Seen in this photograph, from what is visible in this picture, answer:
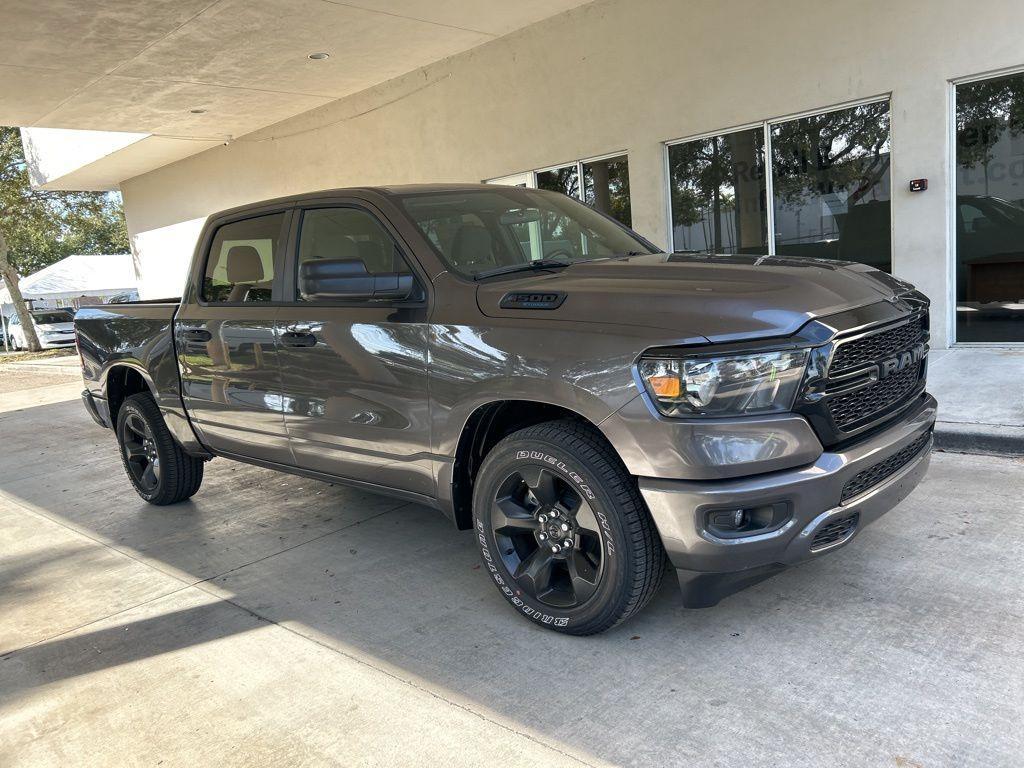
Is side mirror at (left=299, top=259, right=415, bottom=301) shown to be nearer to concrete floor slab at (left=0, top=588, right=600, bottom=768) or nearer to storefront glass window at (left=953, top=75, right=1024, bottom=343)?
concrete floor slab at (left=0, top=588, right=600, bottom=768)

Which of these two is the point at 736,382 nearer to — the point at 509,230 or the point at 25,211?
the point at 509,230

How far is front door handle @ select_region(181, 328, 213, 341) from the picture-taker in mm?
4595

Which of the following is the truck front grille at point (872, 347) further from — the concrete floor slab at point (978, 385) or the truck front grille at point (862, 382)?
the concrete floor slab at point (978, 385)

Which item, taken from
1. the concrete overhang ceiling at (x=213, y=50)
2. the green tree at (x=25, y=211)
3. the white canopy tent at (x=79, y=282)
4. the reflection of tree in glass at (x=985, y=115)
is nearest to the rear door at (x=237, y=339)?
the concrete overhang ceiling at (x=213, y=50)

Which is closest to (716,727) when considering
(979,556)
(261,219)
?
(979,556)

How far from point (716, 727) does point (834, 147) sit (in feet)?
25.6

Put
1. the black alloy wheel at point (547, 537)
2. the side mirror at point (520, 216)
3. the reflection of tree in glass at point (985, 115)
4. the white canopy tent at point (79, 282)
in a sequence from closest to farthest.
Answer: the black alloy wheel at point (547, 537), the side mirror at point (520, 216), the reflection of tree in glass at point (985, 115), the white canopy tent at point (79, 282)

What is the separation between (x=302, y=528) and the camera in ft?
16.0

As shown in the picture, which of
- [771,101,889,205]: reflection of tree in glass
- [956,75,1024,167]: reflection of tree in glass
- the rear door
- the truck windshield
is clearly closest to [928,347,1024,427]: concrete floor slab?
[956,75,1024,167]: reflection of tree in glass

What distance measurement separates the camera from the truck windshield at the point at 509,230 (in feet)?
11.9

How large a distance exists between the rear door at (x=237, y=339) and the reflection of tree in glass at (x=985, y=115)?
704 centimetres

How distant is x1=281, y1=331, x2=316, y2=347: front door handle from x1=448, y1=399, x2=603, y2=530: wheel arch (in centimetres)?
106

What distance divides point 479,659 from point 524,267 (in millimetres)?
1732

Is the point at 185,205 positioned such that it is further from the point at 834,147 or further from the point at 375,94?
the point at 834,147
